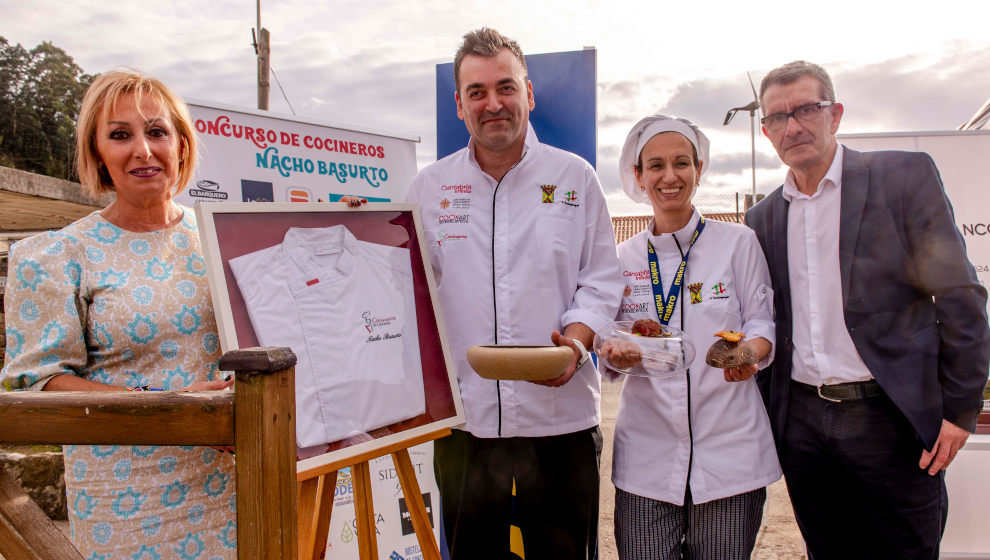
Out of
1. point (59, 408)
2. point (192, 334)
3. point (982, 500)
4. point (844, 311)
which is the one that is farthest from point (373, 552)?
point (982, 500)

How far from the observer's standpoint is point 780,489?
194 inches

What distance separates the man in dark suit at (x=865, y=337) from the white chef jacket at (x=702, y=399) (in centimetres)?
15

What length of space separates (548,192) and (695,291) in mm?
566

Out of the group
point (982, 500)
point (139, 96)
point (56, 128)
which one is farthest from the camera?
point (56, 128)

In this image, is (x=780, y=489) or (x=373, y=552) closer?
(x=373, y=552)

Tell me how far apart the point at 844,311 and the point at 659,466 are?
0.76m

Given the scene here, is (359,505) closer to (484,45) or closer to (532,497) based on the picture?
(532,497)

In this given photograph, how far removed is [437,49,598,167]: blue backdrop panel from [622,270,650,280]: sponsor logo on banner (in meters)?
1.02

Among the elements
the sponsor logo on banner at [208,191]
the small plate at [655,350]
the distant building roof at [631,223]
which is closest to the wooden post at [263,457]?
the small plate at [655,350]

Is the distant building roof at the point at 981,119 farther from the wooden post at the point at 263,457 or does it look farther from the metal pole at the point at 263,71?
the metal pole at the point at 263,71

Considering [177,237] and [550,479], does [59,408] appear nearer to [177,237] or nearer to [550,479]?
[177,237]

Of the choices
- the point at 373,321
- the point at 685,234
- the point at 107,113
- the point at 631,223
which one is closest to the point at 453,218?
the point at 373,321

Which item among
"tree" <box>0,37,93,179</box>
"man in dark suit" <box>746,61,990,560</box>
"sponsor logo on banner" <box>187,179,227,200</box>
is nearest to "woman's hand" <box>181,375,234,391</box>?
"sponsor logo on banner" <box>187,179,227,200</box>

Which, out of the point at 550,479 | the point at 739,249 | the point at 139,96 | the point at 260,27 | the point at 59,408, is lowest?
the point at 550,479
